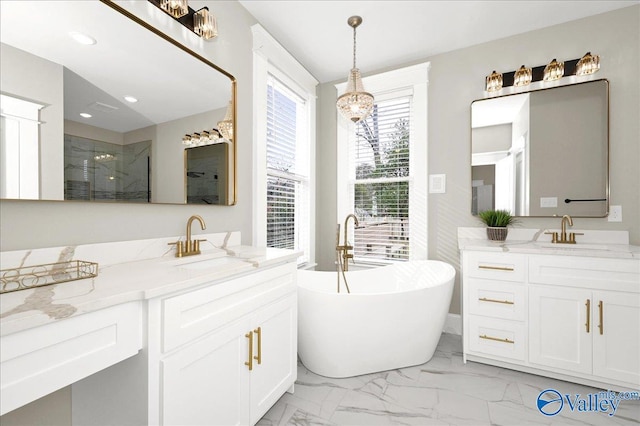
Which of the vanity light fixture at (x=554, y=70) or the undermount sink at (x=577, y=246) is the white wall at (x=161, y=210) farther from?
the vanity light fixture at (x=554, y=70)

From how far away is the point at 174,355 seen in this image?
→ 1022 mm

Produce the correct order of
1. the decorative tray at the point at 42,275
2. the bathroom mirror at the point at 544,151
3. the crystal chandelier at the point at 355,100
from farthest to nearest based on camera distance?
the bathroom mirror at the point at 544,151 < the crystal chandelier at the point at 355,100 < the decorative tray at the point at 42,275

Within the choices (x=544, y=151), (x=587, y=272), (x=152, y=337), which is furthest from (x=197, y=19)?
(x=587, y=272)

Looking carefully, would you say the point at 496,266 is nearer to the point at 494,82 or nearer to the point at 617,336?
the point at 617,336

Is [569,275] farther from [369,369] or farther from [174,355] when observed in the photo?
[174,355]

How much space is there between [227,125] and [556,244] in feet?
8.69

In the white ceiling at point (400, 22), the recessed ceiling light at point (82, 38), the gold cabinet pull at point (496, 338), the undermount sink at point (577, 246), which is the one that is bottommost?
the gold cabinet pull at point (496, 338)

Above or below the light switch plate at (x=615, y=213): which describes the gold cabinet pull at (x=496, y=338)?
below

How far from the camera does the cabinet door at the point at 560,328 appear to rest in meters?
1.86

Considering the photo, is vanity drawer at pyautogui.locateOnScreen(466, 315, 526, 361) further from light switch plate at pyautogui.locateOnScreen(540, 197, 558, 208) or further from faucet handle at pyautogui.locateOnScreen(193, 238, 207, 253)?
faucet handle at pyautogui.locateOnScreen(193, 238, 207, 253)

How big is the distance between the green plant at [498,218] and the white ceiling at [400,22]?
5.19 feet

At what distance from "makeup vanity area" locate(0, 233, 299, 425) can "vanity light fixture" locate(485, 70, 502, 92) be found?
2.41 metres

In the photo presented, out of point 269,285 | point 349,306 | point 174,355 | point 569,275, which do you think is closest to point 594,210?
point 569,275

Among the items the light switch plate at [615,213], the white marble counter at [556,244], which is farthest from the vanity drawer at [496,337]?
the light switch plate at [615,213]
